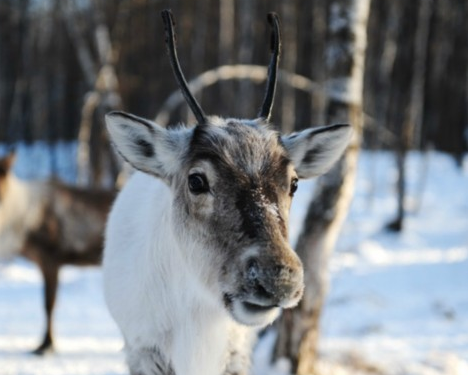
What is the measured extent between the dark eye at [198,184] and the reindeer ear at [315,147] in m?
0.49

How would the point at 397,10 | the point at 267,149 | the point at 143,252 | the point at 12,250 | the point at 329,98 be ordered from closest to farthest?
the point at 267,149 < the point at 143,252 < the point at 329,98 < the point at 12,250 < the point at 397,10

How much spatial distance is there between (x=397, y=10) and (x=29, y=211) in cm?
1857

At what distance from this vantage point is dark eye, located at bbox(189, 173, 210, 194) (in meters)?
2.62

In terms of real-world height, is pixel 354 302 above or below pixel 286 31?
below

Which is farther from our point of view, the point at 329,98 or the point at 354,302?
the point at 354,302

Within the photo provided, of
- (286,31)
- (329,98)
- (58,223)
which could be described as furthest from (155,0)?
(329,98)

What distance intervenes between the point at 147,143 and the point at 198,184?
385mm

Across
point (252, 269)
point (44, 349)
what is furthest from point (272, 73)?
point (44, 349)

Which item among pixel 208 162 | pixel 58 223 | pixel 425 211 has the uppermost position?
pixel 208 162

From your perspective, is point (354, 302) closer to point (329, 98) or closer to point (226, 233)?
point (329, 98)

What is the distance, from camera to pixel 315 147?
10.1 feet

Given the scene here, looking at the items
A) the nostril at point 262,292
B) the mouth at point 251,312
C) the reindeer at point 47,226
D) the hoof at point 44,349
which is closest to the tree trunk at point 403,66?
the reindeer at point 47,226

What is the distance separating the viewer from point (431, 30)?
23219 millimetres

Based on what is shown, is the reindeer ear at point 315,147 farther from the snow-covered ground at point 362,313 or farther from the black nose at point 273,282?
the snow-covered ground at point 362,313
